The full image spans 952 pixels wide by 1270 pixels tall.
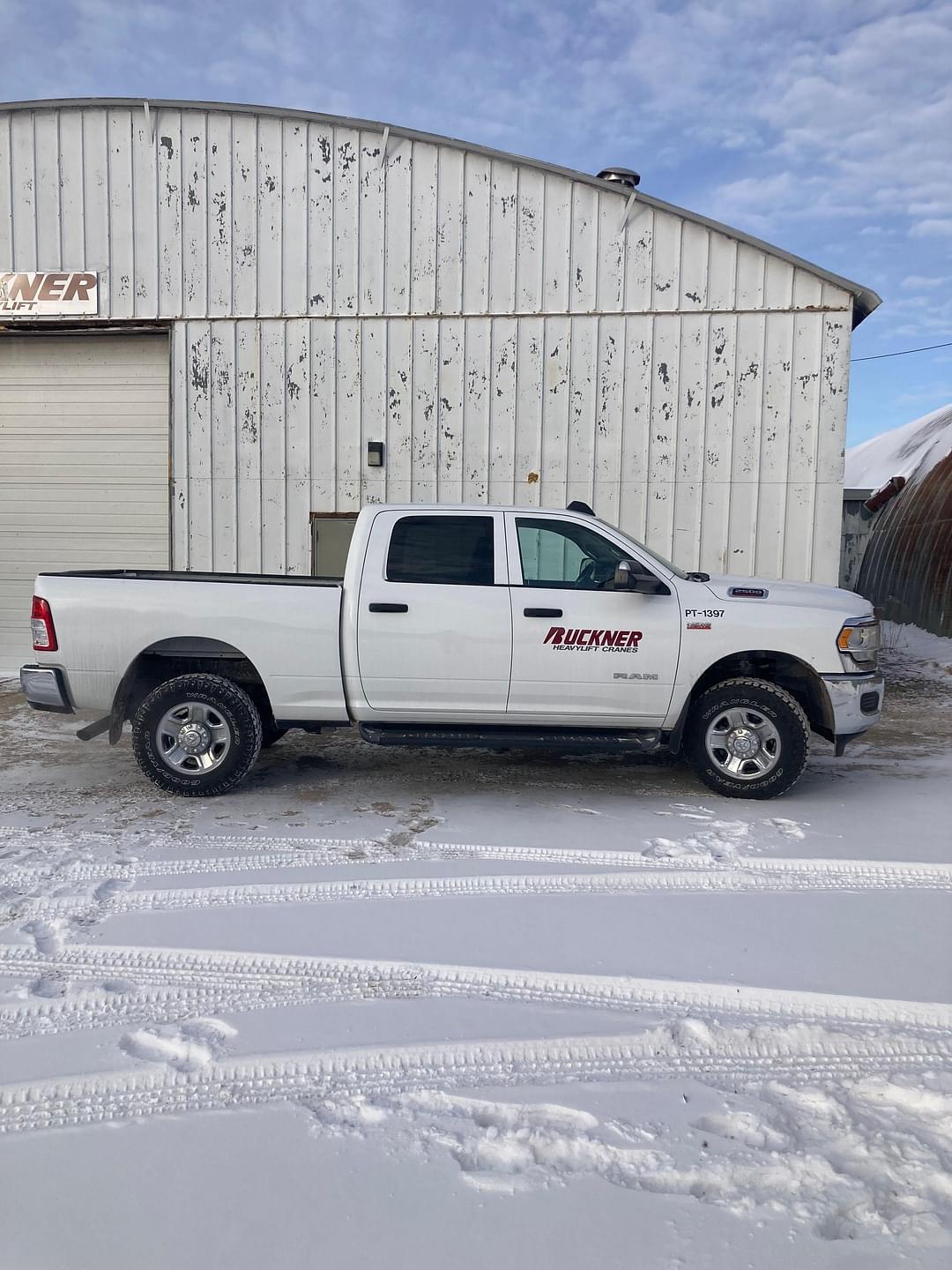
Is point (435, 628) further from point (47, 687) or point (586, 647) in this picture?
point (47, 687)

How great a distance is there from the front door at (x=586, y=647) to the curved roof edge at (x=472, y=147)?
588cm

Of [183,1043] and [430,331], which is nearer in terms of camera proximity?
[183,1043]

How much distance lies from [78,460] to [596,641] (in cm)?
819

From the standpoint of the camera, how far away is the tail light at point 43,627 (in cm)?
600

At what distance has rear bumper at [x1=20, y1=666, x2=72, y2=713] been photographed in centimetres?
602

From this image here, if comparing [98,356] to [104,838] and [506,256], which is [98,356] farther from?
[104,838]

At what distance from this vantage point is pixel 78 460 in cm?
1143

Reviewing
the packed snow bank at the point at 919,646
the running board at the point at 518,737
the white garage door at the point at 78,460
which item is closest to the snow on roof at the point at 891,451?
the packed snow bank at the point at 919,646

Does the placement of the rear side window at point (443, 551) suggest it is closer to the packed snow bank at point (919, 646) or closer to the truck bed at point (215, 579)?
the truck bed at point (215, 579)

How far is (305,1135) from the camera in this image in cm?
261

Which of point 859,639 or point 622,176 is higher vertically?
Answer: point 622,176

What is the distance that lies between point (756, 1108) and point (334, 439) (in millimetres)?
8976

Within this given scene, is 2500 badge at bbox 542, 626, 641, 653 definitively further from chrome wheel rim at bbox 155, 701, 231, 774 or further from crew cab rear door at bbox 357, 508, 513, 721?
chrome wheel rim at bbox 155, 701, 231, 774

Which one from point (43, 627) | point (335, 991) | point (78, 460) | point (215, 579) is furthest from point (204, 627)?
point (78, 460)
